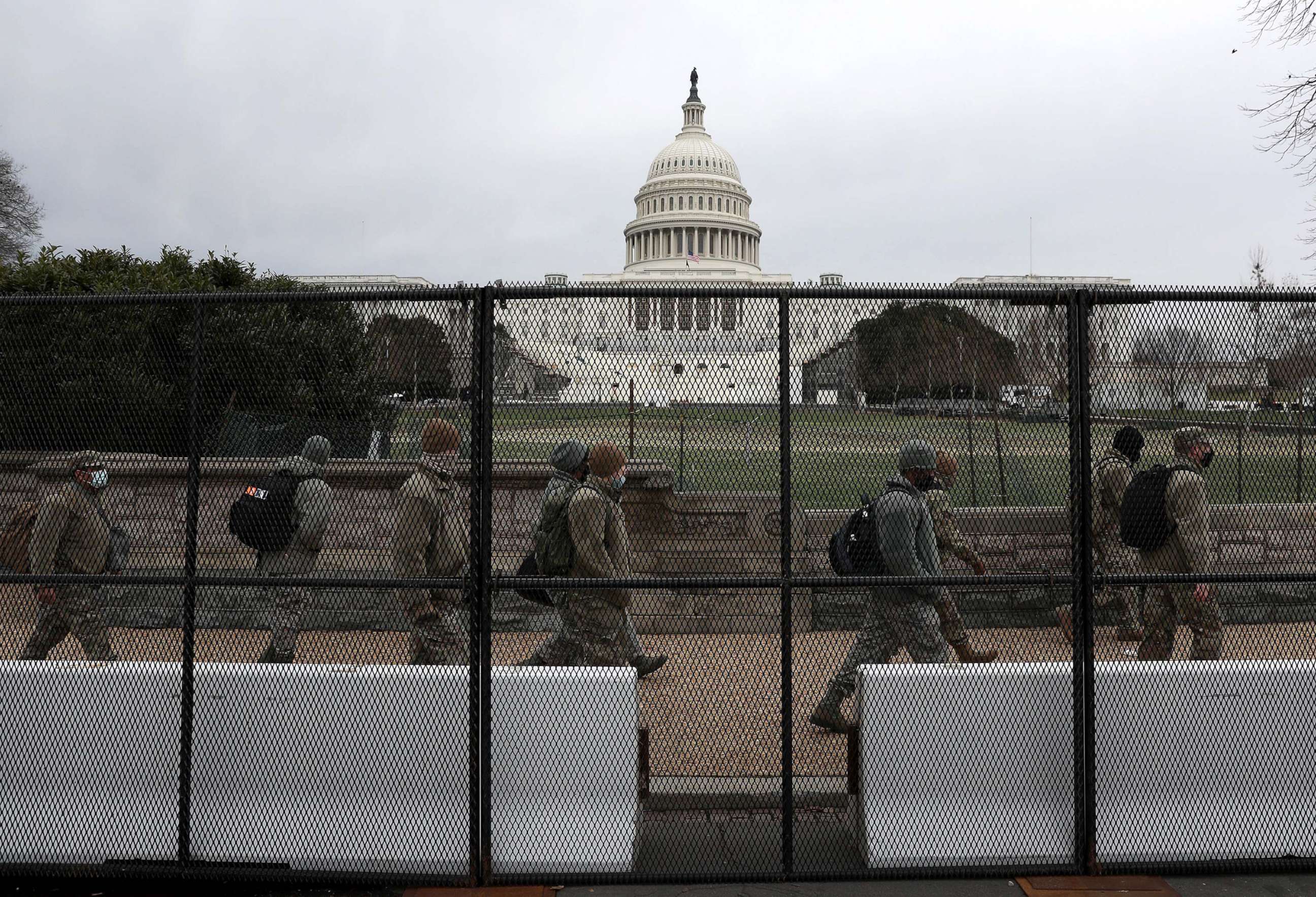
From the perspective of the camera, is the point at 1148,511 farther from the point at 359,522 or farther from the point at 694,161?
the point at 694,161

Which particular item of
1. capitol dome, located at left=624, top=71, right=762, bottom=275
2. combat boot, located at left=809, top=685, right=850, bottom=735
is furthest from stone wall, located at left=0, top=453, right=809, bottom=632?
capitol dome, located at left=624, top=71, right=762, bottom=275

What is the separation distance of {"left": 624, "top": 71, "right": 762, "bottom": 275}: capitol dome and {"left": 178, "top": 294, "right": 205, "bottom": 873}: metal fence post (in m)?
96.6

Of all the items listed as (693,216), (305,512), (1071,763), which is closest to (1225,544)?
(1071,763)

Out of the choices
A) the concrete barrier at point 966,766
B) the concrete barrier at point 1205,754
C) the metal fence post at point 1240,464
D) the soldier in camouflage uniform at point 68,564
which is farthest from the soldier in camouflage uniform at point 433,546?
the metal fence post at point 1240,464

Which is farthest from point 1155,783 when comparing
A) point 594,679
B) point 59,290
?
point 59,290

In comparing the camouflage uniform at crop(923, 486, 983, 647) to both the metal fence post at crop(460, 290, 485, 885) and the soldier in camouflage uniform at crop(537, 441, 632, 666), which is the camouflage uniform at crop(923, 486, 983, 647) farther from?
the metal fence post at crop(460, 290, 485, 885)

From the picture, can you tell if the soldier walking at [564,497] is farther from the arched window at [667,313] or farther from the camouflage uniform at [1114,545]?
the camouflage uniform at [1114,545]

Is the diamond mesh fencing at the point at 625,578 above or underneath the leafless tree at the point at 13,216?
underneath

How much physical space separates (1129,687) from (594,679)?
2240 mm

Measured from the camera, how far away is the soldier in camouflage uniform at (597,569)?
521cm

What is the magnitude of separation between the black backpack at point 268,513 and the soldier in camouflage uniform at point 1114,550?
12.5 ft

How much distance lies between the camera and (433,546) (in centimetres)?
523

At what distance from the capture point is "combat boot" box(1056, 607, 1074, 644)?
218 inches

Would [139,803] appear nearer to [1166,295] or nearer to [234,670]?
[234,670]
